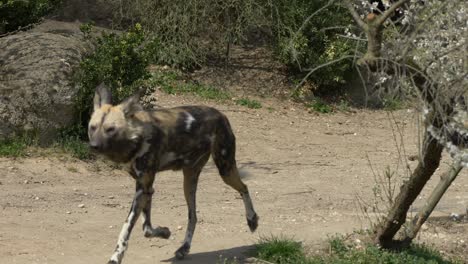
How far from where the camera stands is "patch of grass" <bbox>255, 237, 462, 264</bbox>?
20.4ft

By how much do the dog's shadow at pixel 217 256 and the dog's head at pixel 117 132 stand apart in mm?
872

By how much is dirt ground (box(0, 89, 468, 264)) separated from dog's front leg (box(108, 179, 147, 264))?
1.47 ft

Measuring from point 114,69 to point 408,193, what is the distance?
459cm

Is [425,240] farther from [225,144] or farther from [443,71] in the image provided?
[443,71]

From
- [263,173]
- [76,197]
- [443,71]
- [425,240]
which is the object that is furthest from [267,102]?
[443,71]

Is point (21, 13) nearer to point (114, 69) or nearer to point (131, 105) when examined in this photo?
point (114, 69)

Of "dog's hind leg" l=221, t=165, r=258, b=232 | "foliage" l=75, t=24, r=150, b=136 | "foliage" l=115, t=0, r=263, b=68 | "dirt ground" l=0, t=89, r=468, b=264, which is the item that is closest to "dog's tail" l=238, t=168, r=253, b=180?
"dirt ground" l=0, t=89, r=468, b=264

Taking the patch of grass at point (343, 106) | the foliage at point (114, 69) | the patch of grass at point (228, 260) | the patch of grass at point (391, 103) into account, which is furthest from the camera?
the patch of grass at point (343, 106)

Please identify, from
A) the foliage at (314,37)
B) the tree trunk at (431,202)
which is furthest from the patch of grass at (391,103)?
the foliage at (314,37)

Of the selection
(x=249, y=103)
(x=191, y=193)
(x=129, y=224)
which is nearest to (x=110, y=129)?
(x=129, y=224)

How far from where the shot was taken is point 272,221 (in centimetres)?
754

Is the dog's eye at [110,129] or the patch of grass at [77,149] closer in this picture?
the dog's eye at [110,129]

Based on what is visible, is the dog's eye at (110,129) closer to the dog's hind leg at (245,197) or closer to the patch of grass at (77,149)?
the dog's hind leg at (245,197)

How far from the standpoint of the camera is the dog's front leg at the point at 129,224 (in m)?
5.74
